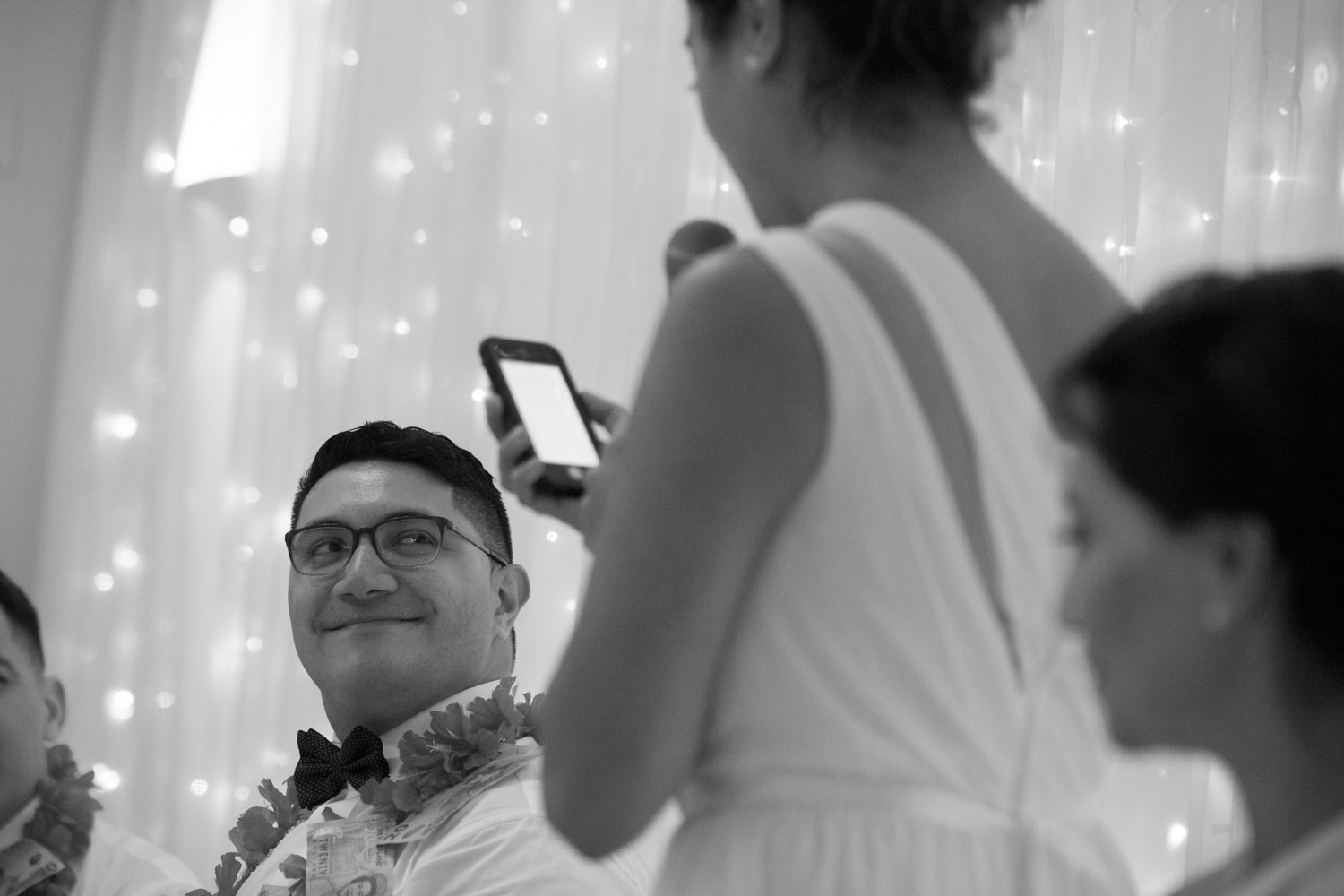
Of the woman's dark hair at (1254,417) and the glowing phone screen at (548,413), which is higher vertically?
the woman's dark hair at (1254,417)

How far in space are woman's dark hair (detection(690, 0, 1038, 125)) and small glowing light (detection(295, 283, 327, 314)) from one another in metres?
3.37

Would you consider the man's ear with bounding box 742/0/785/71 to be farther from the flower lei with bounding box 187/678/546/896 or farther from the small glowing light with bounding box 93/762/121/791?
the small glowing light with bounding box 93/762/121/791

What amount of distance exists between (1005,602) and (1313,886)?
0.30 m

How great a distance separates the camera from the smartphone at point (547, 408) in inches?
44.8

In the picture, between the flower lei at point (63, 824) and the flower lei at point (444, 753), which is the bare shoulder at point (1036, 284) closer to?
the flower lei at point (444, 753)

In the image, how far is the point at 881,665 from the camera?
90 centimetres

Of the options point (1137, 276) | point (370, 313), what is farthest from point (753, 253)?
point (370, 313)

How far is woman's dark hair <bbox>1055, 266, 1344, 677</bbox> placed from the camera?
0.66m

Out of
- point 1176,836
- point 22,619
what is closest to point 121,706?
point 22,619

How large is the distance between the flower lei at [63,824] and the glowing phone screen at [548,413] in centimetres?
163

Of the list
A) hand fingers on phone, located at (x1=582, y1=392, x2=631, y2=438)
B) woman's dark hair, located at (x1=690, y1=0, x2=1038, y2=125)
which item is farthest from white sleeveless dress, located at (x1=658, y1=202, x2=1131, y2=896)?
hand fingers on phone, located at (x1=582, y1=392, x2=631, y2=438)

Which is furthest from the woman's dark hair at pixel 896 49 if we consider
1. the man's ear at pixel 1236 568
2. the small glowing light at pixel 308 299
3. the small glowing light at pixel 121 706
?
the small glowing light at pixel 121 706

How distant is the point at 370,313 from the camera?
4000 mm

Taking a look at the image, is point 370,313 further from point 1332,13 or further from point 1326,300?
point 1326,300
